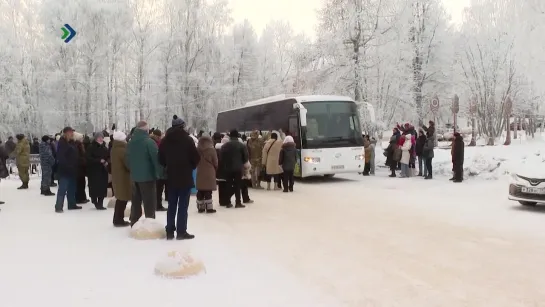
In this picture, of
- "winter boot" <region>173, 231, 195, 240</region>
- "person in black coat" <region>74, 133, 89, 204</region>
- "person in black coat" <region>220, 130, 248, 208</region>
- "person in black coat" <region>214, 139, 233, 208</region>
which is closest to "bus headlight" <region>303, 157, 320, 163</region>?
"person in black coat" <region>214, 139, 233, 208</region>

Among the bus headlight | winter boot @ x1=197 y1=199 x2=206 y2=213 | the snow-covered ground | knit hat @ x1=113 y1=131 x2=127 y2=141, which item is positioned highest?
knit hat @ x1=113 y1=131 x2=127 y2=141

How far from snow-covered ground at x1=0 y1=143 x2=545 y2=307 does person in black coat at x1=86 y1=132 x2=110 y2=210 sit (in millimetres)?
510

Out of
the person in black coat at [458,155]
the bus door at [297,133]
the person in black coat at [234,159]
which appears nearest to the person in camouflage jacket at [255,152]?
the bus door at [297,133]

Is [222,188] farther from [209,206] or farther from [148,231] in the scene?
[148,231]

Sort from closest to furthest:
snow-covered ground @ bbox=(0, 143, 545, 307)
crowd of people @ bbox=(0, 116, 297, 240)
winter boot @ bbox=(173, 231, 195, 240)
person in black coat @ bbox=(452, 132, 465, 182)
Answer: snow-covered ground @ bbox=(0, 143, 545, 307) → crowd of people @ bbox=(0, 116, 297, 240) → winter boot @ bbox=(173, 231, 195, 240) → person in black coat @ bbox=(452, 132, 465, 182)

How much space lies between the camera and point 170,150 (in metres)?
8.48

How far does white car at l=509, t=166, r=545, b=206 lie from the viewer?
37.7 ft

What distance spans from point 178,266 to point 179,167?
2.31 m

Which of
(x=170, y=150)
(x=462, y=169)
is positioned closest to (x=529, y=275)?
(x=170, y=150)

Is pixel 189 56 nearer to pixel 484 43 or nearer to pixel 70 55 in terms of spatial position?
pixel 70 55

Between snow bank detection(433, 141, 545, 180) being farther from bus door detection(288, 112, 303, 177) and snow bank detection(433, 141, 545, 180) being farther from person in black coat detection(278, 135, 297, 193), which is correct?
person in black coat detection(278, 135, 297, 193)

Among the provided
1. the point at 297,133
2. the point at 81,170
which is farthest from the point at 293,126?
the point at 81,170

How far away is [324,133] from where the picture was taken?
61.8 ft

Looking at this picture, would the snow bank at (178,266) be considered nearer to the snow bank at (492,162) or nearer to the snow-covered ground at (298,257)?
the snow-covered ground at (298,257)
